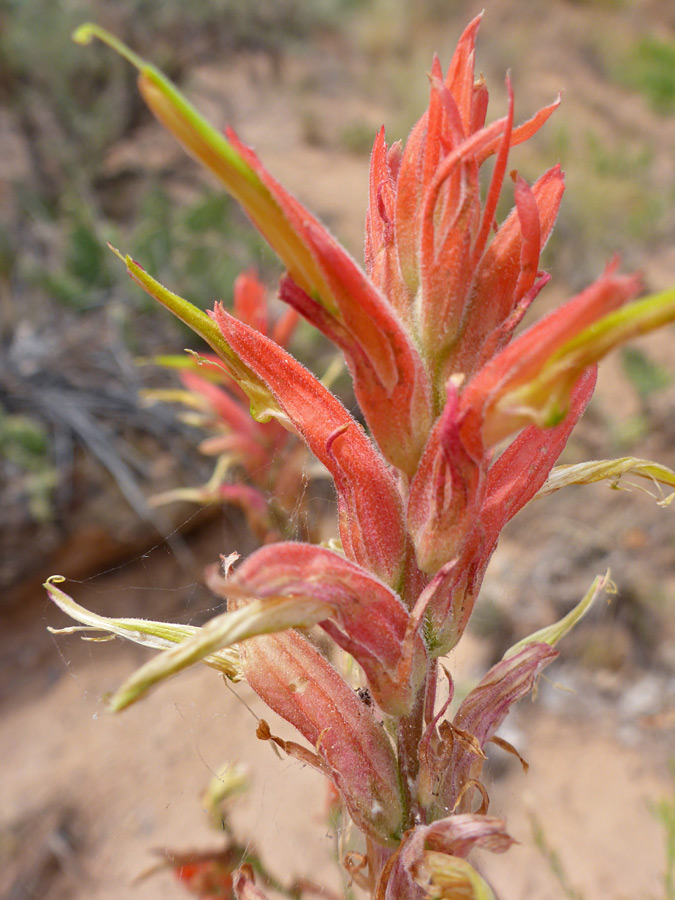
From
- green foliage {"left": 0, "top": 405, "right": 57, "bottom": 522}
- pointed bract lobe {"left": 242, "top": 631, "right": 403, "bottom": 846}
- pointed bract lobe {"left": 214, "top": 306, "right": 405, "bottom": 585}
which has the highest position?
pointed bract lobe {"left": 214, "top": 306, "right": 405, "bottom": 585}

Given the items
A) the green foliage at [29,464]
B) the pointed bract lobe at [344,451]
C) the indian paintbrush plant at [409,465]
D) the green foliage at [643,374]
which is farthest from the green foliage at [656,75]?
the pointed bract lobe at [344,451]

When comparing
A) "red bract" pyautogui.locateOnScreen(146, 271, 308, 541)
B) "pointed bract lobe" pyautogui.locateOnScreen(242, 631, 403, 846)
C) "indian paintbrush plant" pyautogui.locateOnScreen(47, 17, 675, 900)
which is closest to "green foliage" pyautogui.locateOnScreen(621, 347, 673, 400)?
"red bract" pyautogui.locateOnScreen(146, 271, 308, 541)

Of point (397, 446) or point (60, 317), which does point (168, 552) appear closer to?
point (60, 317)

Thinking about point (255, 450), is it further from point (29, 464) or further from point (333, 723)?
point (29, 464)

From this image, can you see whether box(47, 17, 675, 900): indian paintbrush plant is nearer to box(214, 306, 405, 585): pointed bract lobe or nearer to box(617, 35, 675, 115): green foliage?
box(214, 306, 405, 585): pointed bract lobe

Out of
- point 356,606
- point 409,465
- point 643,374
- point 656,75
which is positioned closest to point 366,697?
point 356,606

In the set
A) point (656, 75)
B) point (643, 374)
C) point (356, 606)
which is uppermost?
point (356, 606)

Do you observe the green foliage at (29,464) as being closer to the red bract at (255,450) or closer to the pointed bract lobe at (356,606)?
the red bract at (255,450)

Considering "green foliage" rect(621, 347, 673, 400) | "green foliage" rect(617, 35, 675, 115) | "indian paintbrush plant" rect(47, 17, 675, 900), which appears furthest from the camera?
"green foliage" rect(617, 35, 675, 115)

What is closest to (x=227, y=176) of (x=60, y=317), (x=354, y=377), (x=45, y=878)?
(x=354, y=377)
